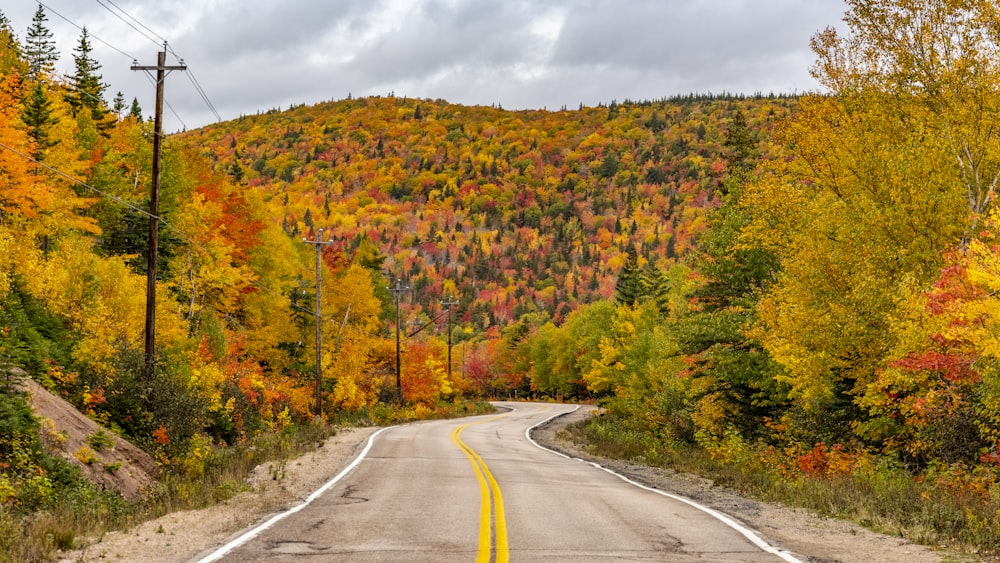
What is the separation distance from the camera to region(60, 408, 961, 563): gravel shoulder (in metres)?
9.98

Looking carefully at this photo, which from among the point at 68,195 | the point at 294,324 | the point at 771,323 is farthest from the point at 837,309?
the point at 294,324

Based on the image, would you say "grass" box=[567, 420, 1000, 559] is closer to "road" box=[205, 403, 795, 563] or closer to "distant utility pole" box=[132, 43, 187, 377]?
"road" box=[205, 403, 795, 563]

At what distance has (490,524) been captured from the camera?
39.2ft

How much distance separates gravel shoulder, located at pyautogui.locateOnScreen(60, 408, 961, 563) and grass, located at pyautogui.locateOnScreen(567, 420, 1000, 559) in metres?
0.44

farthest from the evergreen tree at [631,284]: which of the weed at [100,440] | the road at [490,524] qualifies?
the weed at [100,440]

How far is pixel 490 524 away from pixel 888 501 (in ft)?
25.8

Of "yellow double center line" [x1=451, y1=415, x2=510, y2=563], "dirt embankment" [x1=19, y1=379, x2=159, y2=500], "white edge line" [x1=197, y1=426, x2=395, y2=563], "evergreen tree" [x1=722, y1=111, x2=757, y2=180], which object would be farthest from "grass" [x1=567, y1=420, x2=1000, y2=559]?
"evergreen tree" [x1=722, y1=111, x2=757, y2=180]

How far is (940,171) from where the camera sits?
18891mm

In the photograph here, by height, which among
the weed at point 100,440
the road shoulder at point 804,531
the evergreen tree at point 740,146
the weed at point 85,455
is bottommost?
the road shoulder at point 804,531

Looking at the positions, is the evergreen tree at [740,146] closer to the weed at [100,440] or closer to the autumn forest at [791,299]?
the autumn forest at [791,299]

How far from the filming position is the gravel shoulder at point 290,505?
9.98 m

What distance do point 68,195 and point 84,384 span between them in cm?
1705

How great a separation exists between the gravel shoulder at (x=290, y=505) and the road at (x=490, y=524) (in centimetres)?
52

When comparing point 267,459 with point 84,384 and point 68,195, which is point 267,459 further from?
point 68,195
